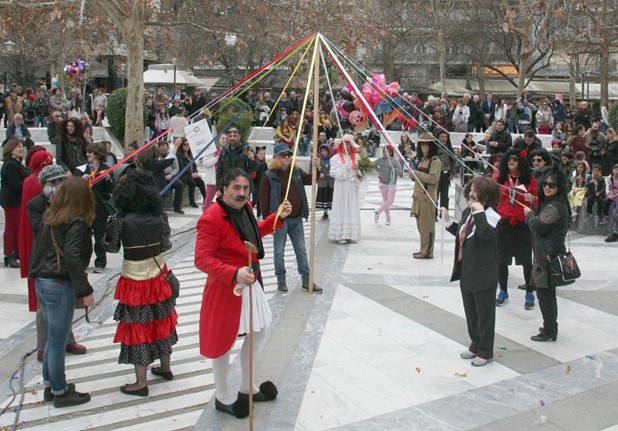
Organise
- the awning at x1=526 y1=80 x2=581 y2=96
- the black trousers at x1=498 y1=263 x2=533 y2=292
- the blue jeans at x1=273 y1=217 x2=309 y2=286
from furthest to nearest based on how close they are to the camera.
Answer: the awning at x1=526 y1=80 x2=581 y2=96 < the blue jeans at x1=273 y1=217 x2=309 y2=286 < the black trousers at x1=498 y1=263 x2=533 y2=292

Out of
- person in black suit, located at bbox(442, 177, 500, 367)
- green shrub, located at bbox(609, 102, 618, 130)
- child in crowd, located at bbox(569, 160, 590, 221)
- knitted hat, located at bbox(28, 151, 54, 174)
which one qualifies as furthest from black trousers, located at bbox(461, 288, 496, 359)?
green shrub, located at bbox(609, 102, 618, 130)

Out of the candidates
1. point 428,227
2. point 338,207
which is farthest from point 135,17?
point 428,227

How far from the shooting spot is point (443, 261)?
10.5m

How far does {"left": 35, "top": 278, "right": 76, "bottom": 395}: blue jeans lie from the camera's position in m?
5.41

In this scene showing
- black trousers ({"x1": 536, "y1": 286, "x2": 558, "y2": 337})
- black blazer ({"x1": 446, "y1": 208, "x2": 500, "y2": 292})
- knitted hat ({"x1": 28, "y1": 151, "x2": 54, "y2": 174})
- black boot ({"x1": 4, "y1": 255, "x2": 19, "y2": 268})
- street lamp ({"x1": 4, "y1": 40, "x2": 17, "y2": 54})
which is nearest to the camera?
black blazer ({"x1": 446, "y1": 208, "x2": 500, "y2": 292})

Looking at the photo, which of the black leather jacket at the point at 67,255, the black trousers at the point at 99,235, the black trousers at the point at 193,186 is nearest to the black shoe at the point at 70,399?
the black leather jacket at the point at 67,255

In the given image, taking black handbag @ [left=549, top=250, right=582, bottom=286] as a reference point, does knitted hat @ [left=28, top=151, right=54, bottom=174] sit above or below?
above

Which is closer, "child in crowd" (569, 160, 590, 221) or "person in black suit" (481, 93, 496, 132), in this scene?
"child in crowd" (569, 160, 590, 221)

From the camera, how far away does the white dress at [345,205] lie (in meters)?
11.6

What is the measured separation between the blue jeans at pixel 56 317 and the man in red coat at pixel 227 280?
1.06 metres

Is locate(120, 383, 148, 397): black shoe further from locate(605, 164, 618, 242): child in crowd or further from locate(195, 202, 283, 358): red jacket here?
locate(605, 164, 618, 242): child in crowd

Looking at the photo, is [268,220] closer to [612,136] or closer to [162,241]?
[162,241]

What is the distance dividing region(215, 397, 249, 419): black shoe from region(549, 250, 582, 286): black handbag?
3180 mm

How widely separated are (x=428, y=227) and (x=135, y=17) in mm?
10146
